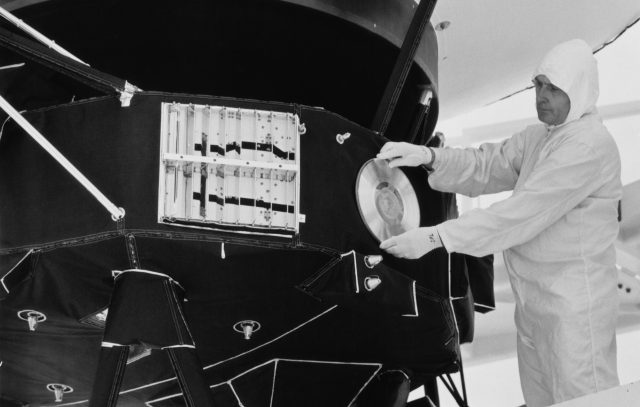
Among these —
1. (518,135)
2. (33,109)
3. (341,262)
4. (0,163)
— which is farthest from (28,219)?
(518,135)

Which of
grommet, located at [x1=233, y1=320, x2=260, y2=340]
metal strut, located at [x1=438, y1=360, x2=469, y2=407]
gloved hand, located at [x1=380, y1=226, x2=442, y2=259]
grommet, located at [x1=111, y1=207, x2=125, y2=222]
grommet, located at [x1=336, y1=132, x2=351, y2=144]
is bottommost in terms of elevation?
metal strut, located at [x1=438, y1=360, x2=469, y2=407]

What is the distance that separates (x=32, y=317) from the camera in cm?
582

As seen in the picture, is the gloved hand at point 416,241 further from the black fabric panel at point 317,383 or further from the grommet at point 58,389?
the grommet at point 58,389

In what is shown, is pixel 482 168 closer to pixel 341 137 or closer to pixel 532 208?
pixel 532 208

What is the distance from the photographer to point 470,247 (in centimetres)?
582

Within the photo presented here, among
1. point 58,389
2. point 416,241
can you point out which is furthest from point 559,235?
point 58,389

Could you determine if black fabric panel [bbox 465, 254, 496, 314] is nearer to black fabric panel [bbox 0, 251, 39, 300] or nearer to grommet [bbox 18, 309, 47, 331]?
grommet [bbox 18, 309, 47, 331]

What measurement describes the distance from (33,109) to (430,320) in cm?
242

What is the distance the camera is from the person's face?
614 centimetres

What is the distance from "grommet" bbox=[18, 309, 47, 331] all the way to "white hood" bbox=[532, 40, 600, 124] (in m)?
2.97

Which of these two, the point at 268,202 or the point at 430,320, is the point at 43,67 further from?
the point at 430,320

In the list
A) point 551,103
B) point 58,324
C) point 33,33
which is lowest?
point 58,324

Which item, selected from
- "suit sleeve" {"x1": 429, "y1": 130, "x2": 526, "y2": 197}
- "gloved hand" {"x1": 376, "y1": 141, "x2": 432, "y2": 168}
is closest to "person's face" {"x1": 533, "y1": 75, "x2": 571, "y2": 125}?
"suit sleeve" {"x1": 429, "y1": 130, "x2": 526, "y2": 197}

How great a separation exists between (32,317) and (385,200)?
1930 mm
